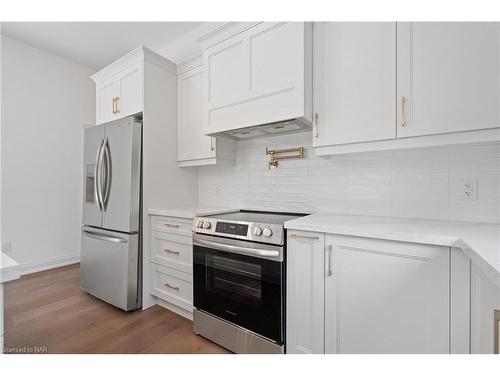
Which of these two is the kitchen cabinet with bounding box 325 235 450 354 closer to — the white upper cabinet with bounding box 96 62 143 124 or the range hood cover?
the range hood cover

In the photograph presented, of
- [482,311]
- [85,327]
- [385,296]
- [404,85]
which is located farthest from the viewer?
[85,327]

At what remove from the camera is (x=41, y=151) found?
3.18 m

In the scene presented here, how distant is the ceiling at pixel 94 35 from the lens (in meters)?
2.72

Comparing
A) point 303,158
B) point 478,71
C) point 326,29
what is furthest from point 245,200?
point 478,71

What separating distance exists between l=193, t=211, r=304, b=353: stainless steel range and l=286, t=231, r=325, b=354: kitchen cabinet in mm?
47

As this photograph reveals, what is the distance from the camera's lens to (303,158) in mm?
2109

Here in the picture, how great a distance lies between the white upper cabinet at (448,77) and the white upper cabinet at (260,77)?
1.82ft

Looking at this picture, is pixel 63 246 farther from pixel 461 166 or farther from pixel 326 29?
pixel 461 166

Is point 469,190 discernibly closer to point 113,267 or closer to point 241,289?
point 241,289

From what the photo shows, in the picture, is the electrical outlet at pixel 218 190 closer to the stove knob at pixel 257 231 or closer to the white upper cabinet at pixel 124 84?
the white upper cabinet at pixel 124 84

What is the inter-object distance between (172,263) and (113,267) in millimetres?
579

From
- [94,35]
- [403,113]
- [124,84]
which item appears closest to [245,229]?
[403,113]

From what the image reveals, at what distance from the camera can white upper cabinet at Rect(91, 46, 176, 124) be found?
7.57 ft

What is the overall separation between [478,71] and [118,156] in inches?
99.3
